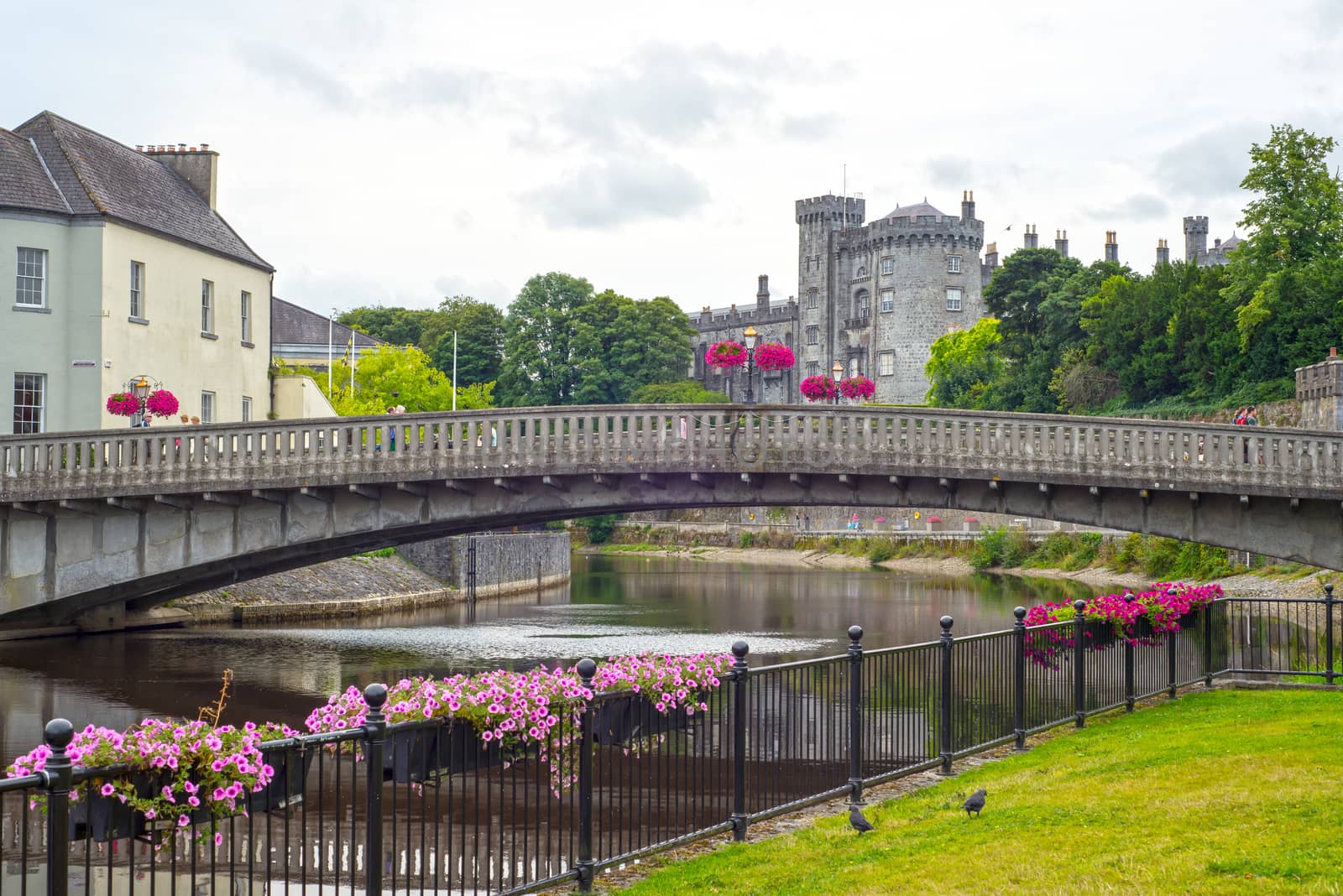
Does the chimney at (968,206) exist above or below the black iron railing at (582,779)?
above

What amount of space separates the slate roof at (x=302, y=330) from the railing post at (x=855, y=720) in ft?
230

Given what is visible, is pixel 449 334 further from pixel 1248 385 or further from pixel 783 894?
pixel 783 894

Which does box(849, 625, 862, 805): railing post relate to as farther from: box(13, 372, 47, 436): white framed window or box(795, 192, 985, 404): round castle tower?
box(795, 192, 985, 404): round castle tower

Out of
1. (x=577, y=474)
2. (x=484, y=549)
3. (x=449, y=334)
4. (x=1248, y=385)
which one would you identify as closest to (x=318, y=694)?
(x=577, y=474)

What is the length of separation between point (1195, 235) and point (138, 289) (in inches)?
3884

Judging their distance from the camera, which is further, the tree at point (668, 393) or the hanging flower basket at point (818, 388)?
the tree at point (668, 393)

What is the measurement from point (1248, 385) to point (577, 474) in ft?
140

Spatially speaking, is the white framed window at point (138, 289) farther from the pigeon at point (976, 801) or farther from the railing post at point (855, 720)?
the pigeon at point (976, 801)

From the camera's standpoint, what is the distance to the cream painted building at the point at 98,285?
3728 centimetres

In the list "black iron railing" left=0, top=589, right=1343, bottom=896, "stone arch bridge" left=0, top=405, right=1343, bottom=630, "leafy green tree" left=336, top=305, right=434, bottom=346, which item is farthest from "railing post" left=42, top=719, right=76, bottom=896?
"leafy green tree" left=336, top=305, right=434, bottom=346

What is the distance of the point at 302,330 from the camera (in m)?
83.1

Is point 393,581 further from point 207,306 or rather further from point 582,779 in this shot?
point 582,779

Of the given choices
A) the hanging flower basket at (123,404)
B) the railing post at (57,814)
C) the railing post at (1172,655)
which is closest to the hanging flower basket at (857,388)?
the hanging flower basket at (123,404)

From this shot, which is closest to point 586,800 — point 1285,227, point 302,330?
point 1285,227
